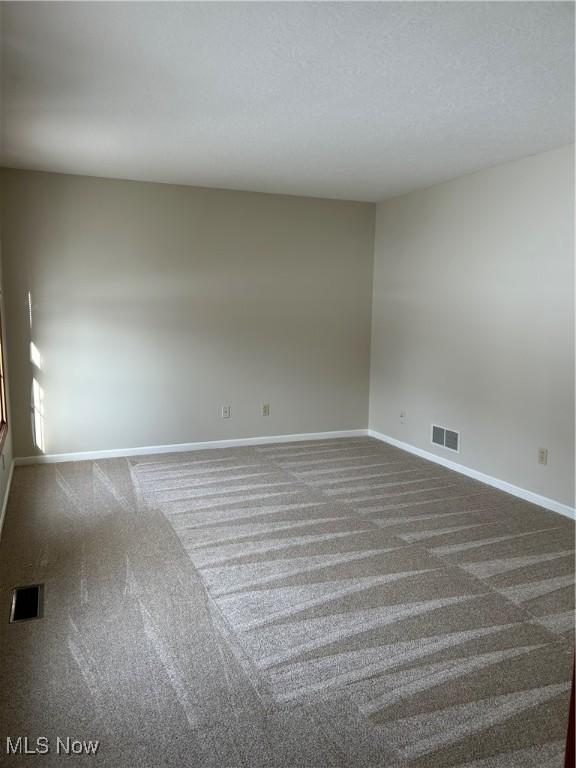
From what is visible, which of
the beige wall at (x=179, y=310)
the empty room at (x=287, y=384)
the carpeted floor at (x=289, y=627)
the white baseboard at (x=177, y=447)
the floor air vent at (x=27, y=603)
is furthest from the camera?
the white baseboard at (x=177, y=447)

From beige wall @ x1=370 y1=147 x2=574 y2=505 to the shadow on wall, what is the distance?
346 centimetres

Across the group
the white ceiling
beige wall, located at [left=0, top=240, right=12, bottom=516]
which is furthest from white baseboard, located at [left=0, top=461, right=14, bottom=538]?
the white ceiling

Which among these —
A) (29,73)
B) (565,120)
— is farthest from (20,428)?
(565,120)

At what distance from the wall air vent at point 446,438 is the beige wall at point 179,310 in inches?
48.8

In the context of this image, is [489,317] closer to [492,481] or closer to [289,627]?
[492,481]

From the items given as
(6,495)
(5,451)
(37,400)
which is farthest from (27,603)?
(37,400)

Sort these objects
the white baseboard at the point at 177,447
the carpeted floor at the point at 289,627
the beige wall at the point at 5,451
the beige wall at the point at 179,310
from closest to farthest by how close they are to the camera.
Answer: the carpeted floor at the point at 289,627
the beige wall at the point at 5,451
the beige wall at the point at 179,310
the white baseboard at the point at 177,447

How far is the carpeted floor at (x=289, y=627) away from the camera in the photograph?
74.3 inches

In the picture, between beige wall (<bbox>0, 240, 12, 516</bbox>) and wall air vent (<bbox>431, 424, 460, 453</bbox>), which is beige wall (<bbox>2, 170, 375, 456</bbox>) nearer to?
beige wall (<bbox>0, 240, 12, 516</bbox>)

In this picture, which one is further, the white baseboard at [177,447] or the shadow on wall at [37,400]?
the white baseboard at [177,447]

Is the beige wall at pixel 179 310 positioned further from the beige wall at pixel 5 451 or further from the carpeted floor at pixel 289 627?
the carpeted floor at pixel 289 627

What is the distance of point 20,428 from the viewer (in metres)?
4.99

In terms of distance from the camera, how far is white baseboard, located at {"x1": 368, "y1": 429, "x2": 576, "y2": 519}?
3.99m

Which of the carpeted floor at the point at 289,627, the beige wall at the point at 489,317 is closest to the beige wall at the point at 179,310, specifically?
the beige wall at the point at 489,317
